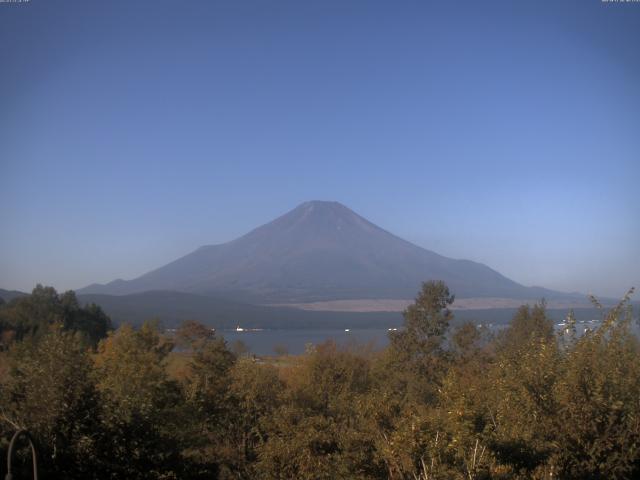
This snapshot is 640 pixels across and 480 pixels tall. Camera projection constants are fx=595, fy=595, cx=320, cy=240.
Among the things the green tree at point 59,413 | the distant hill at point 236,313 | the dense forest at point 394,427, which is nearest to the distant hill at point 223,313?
the distant hill at point 236,313

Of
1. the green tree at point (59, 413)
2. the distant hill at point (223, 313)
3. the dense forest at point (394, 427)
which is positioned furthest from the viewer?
the distant hill at point (223, 313)

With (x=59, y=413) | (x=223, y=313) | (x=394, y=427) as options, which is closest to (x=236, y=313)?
(x=223, y=313)

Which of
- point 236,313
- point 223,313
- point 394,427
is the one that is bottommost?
point 236,313

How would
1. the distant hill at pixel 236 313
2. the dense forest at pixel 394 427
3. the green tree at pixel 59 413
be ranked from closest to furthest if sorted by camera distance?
1. the dense forest at pixel 394 427
2. the green tree at pixel 59 413
3. the distant hill at pixel 236 313

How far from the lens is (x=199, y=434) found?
17578 mm

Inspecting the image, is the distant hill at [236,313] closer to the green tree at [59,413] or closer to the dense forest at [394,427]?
the dense forest at [394,427]

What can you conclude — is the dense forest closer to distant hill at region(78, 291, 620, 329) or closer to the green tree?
the green tree

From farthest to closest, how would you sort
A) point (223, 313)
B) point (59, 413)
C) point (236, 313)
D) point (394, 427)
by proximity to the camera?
point (236, 313) → point (223, 313) → point (394, 427) → point (59, 413)

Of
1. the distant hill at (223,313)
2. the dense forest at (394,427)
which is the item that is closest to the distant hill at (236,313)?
the distant hill at (223,313)

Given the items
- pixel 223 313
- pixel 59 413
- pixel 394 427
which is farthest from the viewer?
pixel 223 313

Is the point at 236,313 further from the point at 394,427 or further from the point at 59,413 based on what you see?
the point at 394,427

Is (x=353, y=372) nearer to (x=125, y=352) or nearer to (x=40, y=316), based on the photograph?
(x=125, y=352)

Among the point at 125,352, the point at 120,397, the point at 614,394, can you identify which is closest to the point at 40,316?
the point at 125,352

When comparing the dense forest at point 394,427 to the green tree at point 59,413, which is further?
the green tree at point 59,413
